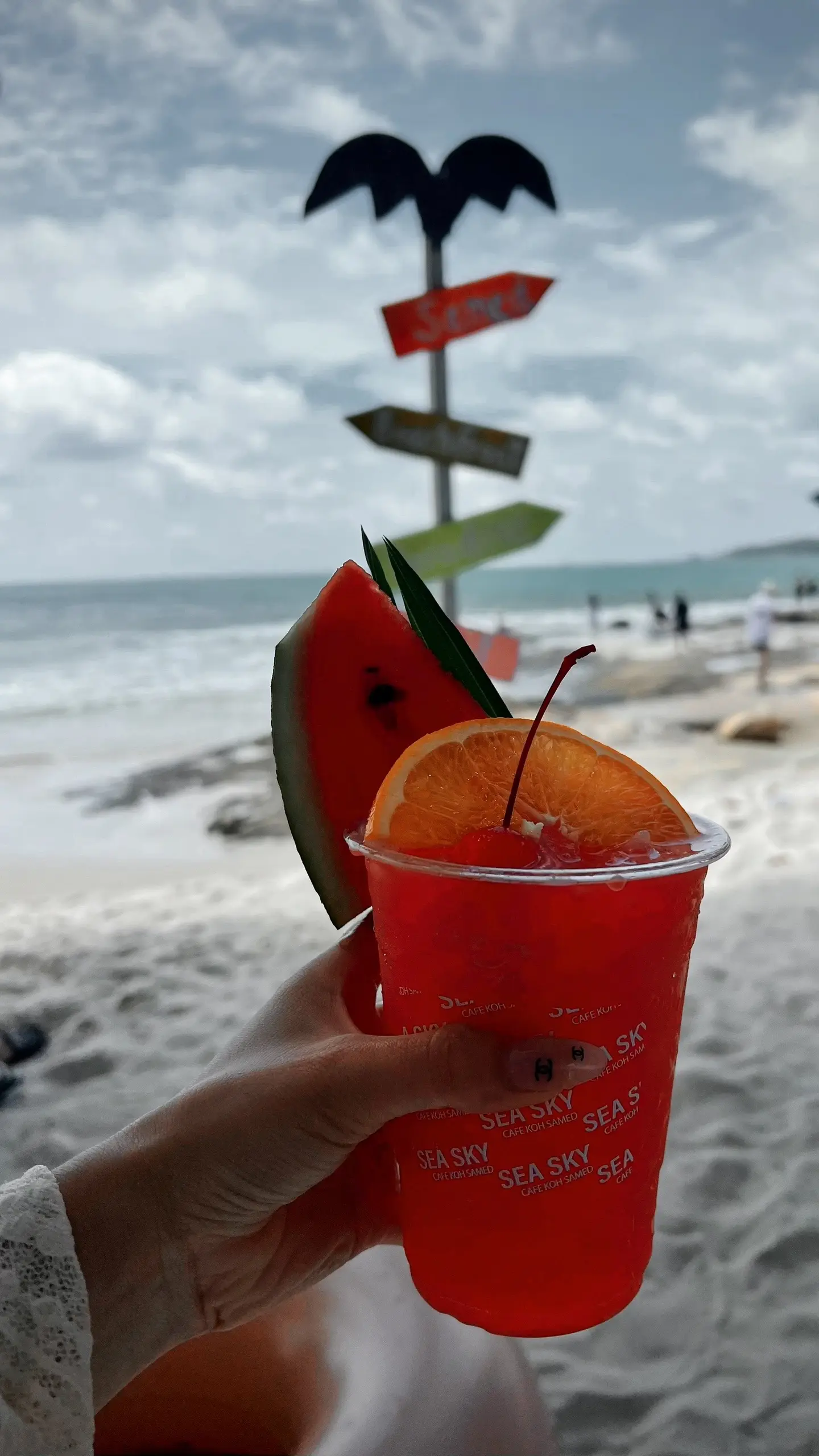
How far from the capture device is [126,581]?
86.9ft

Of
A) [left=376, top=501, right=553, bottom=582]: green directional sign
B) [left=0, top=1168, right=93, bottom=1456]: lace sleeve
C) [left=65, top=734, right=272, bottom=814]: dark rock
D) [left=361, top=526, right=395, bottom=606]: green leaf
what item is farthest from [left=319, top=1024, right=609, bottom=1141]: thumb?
[left=65, top=734, right=272, bottom=814]: dark rock

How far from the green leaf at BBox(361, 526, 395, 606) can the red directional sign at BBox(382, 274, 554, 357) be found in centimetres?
215

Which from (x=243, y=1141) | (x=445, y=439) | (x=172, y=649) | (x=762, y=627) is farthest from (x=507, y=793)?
(x=172, y=649)

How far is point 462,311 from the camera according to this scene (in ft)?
9.04

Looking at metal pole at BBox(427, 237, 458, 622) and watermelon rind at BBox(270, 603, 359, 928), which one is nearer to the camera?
watermelon rind at BBox(270, 603, 359, 928)

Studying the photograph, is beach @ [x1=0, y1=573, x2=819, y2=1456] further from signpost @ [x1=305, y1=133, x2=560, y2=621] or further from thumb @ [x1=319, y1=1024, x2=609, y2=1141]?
signpost @ [x1=305, y1=133, x2=560, y2=621]

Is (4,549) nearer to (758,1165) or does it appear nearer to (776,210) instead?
(776,210)

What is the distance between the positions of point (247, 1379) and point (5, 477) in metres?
23.4

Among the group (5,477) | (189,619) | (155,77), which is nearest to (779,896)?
(155,77)

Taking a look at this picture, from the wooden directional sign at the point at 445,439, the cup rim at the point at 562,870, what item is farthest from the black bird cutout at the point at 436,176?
the cup rim at the point at 562,870

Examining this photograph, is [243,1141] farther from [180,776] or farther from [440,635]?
[180,776]

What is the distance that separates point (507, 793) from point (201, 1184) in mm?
356

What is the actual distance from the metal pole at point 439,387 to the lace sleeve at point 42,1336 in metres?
2.36

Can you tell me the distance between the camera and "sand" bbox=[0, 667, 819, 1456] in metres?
1.73
